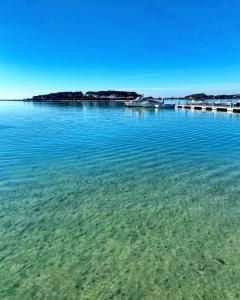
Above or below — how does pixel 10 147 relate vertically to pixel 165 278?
above

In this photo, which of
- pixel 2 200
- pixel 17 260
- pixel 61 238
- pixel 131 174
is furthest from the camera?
pixel 131 174

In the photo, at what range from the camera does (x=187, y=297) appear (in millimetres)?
5012

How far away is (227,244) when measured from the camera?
681 cm

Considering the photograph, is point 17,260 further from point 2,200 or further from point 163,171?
point 163,171

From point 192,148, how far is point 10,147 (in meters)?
14.2

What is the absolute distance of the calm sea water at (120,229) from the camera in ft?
17.5

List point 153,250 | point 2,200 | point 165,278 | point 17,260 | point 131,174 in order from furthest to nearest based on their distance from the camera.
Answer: point 131,174, point 2,200, point 153,250, point 17,260, point 165,278

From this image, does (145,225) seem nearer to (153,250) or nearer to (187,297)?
(153,250)

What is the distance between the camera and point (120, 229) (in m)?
7.57

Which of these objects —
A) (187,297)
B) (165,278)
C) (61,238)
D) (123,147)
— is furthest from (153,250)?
(123,147)

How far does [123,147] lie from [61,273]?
1412 centimetres

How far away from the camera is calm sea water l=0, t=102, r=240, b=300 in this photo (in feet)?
17.5

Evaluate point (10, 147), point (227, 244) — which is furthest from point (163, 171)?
point (10, 147)

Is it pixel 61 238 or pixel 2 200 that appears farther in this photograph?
pixel 2 200
